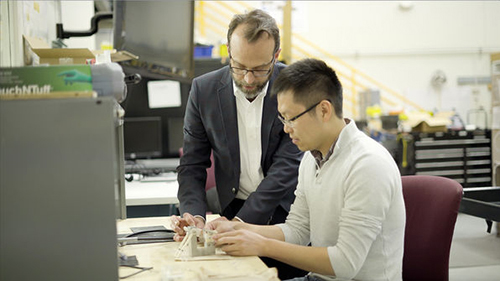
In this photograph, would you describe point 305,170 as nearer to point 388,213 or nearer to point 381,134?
point 388,213

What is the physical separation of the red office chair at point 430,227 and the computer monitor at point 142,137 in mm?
2375

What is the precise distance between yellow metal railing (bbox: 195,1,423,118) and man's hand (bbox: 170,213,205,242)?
7319 mm

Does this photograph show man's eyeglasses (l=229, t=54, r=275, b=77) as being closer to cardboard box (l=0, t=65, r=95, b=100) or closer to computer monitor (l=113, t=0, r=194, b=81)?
cardboard box (l=0, t=65, r=95, b=100)

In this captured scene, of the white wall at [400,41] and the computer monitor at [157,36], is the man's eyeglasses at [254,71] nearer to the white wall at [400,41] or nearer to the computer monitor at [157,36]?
the computer monitor at [157,36]

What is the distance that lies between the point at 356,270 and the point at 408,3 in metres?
8.69

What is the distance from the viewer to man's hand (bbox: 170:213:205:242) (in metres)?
1.54

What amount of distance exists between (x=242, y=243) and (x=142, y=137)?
98.0 inches

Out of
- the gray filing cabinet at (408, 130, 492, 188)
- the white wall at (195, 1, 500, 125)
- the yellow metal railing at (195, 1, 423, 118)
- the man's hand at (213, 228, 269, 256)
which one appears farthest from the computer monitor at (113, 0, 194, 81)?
the white wall at (195, 1, 500, 125)

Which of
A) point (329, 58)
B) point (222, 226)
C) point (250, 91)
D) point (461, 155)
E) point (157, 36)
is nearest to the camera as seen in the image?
point (222, 226)

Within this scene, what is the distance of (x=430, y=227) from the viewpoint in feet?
5.19

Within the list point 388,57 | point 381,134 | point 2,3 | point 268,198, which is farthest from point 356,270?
point 388,57

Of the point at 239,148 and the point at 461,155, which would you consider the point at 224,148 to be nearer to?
the point at 239,148

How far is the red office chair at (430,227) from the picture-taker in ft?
5.11

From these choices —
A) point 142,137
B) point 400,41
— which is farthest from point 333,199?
point 400,41
